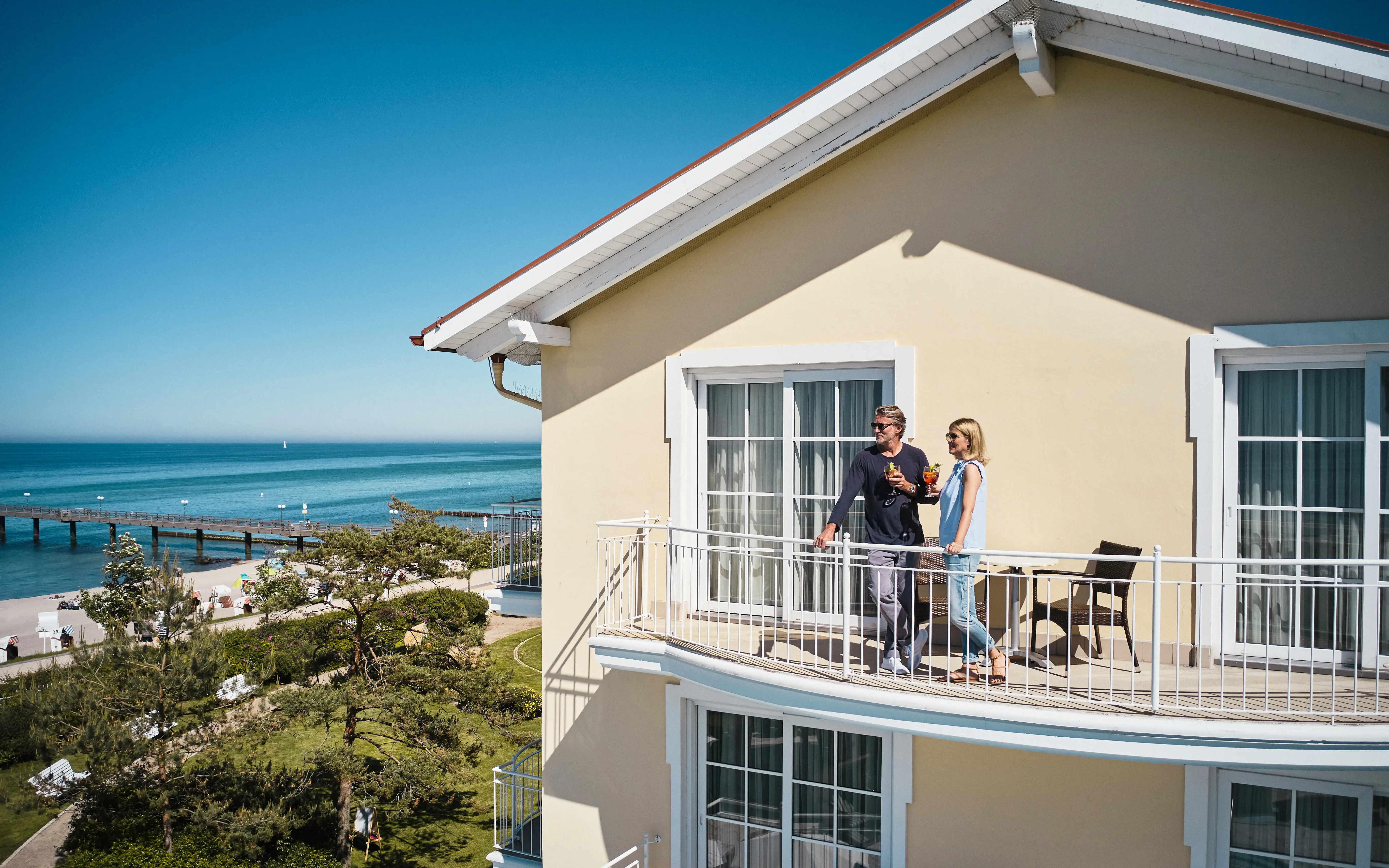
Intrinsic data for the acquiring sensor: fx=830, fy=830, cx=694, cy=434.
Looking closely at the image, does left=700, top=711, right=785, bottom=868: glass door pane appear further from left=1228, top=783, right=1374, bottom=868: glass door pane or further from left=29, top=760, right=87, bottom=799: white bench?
left=29, top=760, right=87, bottom=799: white bench

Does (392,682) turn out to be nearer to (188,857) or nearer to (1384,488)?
(188,857)

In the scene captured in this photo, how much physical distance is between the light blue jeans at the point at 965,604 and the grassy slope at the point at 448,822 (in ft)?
33.9

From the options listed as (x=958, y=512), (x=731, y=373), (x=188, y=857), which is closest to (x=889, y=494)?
(x=958, y=512)

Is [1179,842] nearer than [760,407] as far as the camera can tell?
Yes

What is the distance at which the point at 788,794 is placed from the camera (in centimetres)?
792

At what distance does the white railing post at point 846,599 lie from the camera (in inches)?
242

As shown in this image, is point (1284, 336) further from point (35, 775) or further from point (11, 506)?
point (11, 506)

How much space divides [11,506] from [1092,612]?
95.1 metres

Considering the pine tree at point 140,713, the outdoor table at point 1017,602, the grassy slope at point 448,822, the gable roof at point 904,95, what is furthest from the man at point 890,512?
the pine tree at point 140,713

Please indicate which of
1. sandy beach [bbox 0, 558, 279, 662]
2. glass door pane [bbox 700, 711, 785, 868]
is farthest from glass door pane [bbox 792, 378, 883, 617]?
sandy beach [bbox 0, 558, 279, 662]

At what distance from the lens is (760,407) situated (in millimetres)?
8578

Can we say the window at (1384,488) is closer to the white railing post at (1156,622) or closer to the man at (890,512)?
the white railing post at (1156,622)

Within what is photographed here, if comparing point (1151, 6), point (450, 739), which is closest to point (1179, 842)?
point (1151, 6)

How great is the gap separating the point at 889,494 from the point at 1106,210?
3.05 meters
